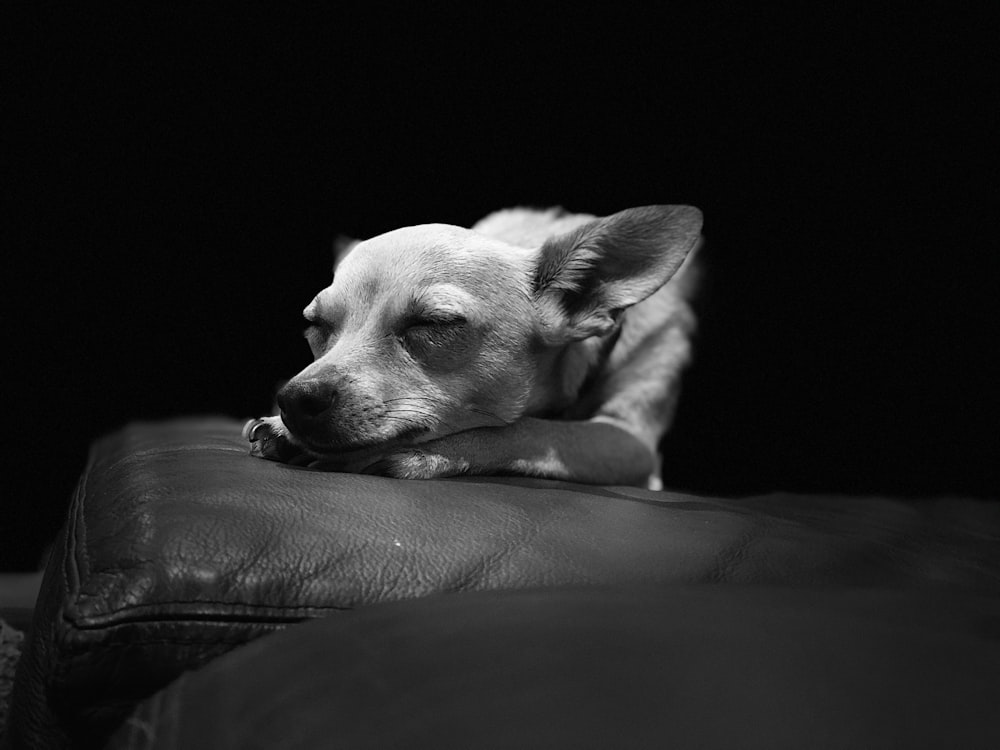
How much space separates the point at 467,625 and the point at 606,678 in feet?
0.50

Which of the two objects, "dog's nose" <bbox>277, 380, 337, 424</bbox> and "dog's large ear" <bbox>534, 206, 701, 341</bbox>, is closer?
"dog's nose" <bbox>277, 380, 337, 424</bbox>

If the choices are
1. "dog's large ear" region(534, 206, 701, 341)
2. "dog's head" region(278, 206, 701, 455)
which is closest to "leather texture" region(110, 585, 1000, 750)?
"dog's head" region(278, 206, 701, 455)

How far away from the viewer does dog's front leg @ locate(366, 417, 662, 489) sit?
1.42 metres

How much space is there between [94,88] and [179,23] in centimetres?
32

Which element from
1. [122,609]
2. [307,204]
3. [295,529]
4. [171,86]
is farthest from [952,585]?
[171,86]

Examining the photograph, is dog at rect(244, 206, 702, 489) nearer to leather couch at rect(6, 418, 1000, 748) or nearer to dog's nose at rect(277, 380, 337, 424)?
dog's nose at rect(277, 380, 337, 424)

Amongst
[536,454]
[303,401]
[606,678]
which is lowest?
[536,454]

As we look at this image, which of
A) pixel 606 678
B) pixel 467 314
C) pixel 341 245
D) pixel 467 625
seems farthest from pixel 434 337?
pixel 606 678

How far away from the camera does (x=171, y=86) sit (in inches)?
107

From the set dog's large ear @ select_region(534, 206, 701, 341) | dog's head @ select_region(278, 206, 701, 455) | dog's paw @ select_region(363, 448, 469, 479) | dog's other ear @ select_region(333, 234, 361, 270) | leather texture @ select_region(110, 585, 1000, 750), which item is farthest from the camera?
dog's other ear @ select_region(333, 234, 361, 270)

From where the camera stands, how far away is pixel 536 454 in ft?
5.20

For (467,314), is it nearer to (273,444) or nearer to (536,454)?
(536,454)

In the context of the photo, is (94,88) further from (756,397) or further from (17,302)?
(756,397)

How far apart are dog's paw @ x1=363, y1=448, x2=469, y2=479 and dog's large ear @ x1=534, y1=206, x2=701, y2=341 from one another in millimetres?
413
